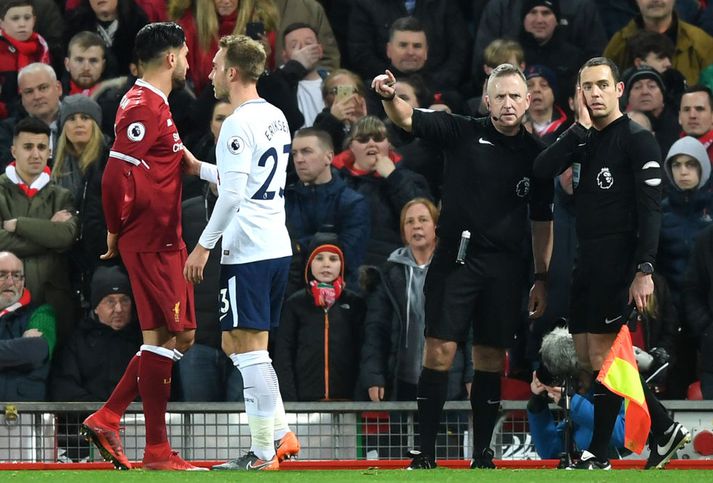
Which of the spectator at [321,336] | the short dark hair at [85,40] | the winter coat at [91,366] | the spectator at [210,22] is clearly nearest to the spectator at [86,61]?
the short dark hair at [85,40]

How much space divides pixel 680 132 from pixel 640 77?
0.55 meters

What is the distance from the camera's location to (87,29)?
44.7 ft

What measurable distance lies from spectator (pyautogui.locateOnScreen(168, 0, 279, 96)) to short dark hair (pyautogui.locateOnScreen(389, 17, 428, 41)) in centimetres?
97

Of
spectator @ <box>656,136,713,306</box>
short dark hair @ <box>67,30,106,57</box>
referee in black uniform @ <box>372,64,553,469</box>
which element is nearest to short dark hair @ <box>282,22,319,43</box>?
short dark hair @ <box>67,30,106,57</box>

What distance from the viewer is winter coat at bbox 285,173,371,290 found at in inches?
459

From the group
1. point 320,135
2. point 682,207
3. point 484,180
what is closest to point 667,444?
point 484,180

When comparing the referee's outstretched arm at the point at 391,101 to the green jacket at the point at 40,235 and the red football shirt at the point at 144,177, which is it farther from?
the green jacket at the point at 40,235

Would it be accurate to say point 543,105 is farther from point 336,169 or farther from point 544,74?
point 336,169

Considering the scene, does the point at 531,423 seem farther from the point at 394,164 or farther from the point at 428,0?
the point at 428,0

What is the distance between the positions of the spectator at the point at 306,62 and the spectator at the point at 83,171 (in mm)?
1832

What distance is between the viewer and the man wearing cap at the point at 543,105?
12.3m

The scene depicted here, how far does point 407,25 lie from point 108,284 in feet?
12.0

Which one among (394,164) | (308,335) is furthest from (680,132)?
(308,335)

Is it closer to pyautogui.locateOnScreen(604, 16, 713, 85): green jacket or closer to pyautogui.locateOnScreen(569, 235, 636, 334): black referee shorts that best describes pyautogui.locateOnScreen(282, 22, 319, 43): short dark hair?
pyautogui.locateOnScreen(604, 16, 713, 85): green jacket
